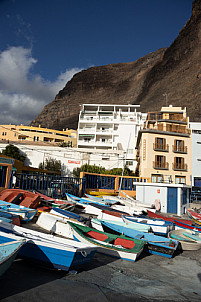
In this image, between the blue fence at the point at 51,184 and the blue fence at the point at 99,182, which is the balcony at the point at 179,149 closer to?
the blue fence at the point at 99,182

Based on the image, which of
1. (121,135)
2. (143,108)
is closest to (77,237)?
(121,135)

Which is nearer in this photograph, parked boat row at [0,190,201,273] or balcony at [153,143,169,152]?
parked boat row at [0,190,201,273]

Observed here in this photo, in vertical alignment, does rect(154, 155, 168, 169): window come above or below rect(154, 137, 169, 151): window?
below

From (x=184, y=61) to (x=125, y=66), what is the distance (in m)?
67.1

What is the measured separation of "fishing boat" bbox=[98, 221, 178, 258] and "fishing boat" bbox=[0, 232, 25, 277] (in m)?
5.52

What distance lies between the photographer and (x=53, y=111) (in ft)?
496

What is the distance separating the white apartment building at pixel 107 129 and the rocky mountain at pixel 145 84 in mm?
41871

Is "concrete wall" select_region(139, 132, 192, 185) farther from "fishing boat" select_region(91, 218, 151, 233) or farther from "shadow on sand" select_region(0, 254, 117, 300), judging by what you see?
"shadow on sand" select_region(0, 254, 117, 300)

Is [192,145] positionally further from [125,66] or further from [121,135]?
[125,66]

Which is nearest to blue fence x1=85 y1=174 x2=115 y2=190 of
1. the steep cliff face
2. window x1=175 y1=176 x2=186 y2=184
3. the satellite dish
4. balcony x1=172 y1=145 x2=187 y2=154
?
the satellite dish

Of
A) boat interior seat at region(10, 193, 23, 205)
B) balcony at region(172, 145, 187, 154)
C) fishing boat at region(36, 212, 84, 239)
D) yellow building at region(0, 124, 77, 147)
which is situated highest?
yellow building at region(0, 124, 77, 147)

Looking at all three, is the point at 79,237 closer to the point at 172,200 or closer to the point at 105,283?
the point at 105,283

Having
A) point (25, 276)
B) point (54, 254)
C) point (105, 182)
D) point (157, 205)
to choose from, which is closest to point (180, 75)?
point (105, 182)

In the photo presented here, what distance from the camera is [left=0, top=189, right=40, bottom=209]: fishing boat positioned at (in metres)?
12.8
